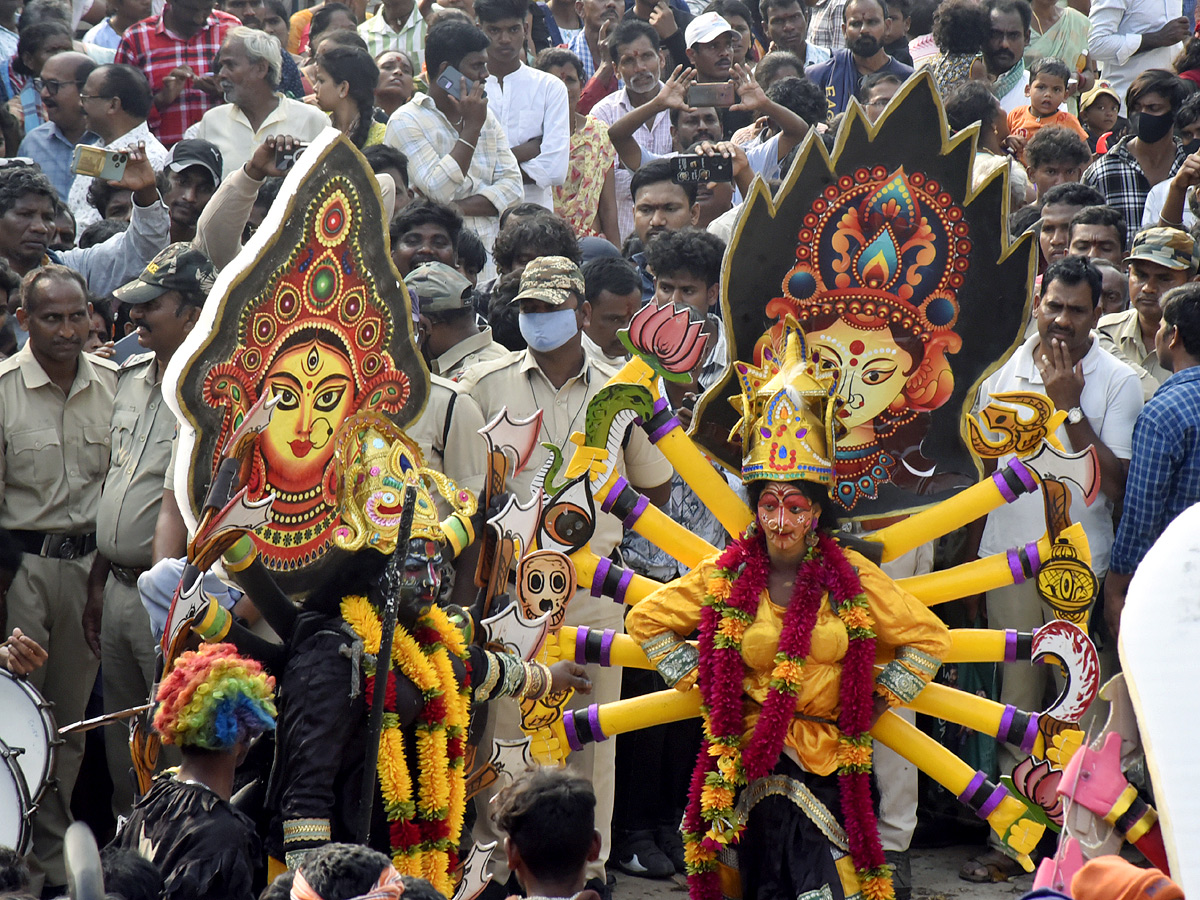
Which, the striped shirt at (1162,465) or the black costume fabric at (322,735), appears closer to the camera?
the black costume fabric at (322,735)

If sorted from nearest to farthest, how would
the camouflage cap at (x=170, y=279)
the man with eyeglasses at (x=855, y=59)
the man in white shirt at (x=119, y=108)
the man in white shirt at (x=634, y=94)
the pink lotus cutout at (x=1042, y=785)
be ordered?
1. the pink lotus cutout at (x=1042, y=785)
2. the camouflage cap at (x=170, y=279)
3. the man in white shirt at (x=119, y=108)
4. the man in white shirt at (x=634, y=94)
5. the man with eyeglasses at (x=855, y=59)

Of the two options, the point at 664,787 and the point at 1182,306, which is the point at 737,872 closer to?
the point at 664,787

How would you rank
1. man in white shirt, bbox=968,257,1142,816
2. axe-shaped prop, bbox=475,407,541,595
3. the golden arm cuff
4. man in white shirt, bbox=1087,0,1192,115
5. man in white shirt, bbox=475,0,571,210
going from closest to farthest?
the golden arm cuff, axe-shaped prop, bbox=475,407,541,595, man in white shirt, bbox=968,257,1142,816, man in white shirt, bbox=475,0,571,210, man in white shirt, bbox=1087,0,1192,115

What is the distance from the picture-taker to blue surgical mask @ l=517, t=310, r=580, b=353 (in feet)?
20.7

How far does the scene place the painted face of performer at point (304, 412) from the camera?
4.58 metres

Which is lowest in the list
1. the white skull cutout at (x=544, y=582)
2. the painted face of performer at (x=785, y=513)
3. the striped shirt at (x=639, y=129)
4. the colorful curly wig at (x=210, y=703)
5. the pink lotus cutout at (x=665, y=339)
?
the colorful curly wig at (x=210, y=703)

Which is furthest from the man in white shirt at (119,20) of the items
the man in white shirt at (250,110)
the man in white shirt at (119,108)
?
the man in white shirt at (250,110)

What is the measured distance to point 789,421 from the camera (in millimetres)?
4977

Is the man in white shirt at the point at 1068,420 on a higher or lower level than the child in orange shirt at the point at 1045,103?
lower

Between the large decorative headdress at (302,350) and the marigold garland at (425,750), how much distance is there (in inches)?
13.4

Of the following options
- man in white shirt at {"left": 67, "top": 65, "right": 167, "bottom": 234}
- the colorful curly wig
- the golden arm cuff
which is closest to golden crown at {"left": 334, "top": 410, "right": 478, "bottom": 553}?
the colorful curly wig

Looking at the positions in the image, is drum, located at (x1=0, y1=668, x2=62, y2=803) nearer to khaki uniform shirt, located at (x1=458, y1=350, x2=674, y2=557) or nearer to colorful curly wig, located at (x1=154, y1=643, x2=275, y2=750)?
colorful curly wig, located at (x1=154, y1=643, x2=275, y2=750)

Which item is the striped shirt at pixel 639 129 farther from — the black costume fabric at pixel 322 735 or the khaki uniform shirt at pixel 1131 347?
the black costume fabric at pixel 322 735

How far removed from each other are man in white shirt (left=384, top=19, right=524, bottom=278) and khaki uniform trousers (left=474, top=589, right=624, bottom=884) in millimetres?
2855
